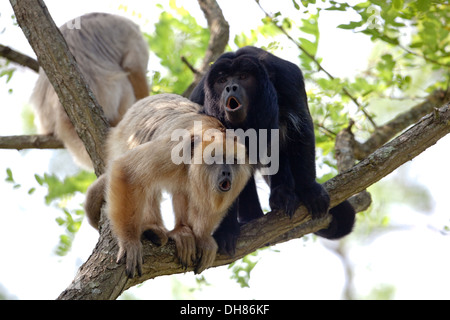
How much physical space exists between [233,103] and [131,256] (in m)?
1.33

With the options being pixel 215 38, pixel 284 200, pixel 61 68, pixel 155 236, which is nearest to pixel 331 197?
pixel 284 200

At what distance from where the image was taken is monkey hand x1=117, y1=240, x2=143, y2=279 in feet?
11.4

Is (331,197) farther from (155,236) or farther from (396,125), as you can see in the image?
(396,125)

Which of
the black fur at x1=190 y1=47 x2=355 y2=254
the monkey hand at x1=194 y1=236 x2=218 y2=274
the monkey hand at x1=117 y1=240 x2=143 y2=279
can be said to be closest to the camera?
the monkey hand at x1=117 y1=240 x2=143 y2=279

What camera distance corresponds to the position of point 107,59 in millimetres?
7129

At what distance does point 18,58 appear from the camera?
19.7 ft

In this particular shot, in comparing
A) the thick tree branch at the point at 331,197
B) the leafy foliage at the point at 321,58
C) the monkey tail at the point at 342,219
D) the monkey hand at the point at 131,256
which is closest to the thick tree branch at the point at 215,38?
the leafy foliage at the point at 321,58

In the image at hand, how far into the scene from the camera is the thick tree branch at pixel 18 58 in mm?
5820

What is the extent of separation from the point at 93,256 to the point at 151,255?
381mm

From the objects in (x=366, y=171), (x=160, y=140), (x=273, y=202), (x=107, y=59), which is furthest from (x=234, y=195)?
(x=107, y=59)

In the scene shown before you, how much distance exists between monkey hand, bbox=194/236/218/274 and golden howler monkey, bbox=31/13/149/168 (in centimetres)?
274

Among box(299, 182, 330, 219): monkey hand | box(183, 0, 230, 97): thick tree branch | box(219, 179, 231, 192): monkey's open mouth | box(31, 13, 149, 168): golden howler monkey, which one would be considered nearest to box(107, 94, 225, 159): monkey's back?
box(219, 179, 231, 192): monkey's open mouth

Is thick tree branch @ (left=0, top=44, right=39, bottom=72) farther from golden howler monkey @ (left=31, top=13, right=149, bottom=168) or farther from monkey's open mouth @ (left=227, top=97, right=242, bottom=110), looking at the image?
monkey's open mouth @ (left=227, top=97, right=242, bottom=110)

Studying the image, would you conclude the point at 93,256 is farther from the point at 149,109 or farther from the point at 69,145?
the point at 69,145
